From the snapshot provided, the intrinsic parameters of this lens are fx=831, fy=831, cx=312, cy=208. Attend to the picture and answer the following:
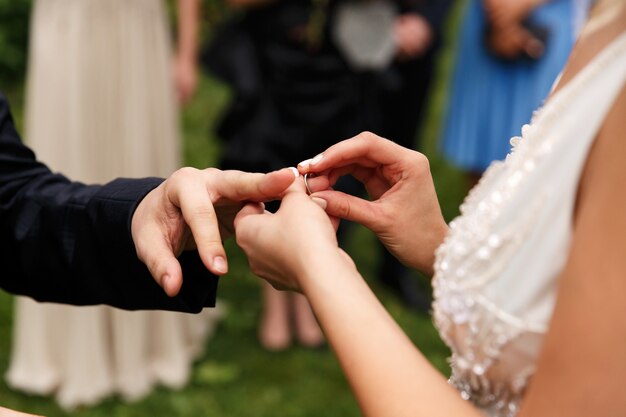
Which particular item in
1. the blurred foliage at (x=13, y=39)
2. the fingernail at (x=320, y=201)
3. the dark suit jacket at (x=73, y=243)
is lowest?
the blurred foliage at (x=13, y=39)

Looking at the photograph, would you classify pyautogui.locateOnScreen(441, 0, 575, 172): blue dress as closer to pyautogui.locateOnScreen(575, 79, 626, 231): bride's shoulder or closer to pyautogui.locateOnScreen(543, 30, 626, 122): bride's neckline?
pyautogui.locateOnScreen(543, 30, 626, 122): bride's neckline

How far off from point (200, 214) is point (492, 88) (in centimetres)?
293

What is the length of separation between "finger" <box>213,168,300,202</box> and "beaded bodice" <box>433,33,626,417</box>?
0.30 meters

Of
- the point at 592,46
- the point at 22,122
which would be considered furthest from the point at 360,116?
the point at 22,122

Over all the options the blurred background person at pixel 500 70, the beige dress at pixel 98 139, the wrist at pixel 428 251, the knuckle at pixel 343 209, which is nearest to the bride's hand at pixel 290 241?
the knuckle at pixel 343 209

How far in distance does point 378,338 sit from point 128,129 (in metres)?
2.40

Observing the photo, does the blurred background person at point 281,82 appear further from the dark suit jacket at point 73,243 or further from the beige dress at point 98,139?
the dark suit jacket at point 73,243

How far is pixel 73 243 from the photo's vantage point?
171cm

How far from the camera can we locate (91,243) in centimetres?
170

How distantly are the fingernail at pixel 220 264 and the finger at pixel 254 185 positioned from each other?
13 centimetres

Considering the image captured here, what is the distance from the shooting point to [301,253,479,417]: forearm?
1.11 m

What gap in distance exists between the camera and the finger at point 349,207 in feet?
4.96

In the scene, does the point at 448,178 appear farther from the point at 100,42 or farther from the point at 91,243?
the point at 91,243

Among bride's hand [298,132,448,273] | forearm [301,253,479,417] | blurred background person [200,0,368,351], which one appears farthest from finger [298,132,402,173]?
blurred background person [200,0,368,351]
